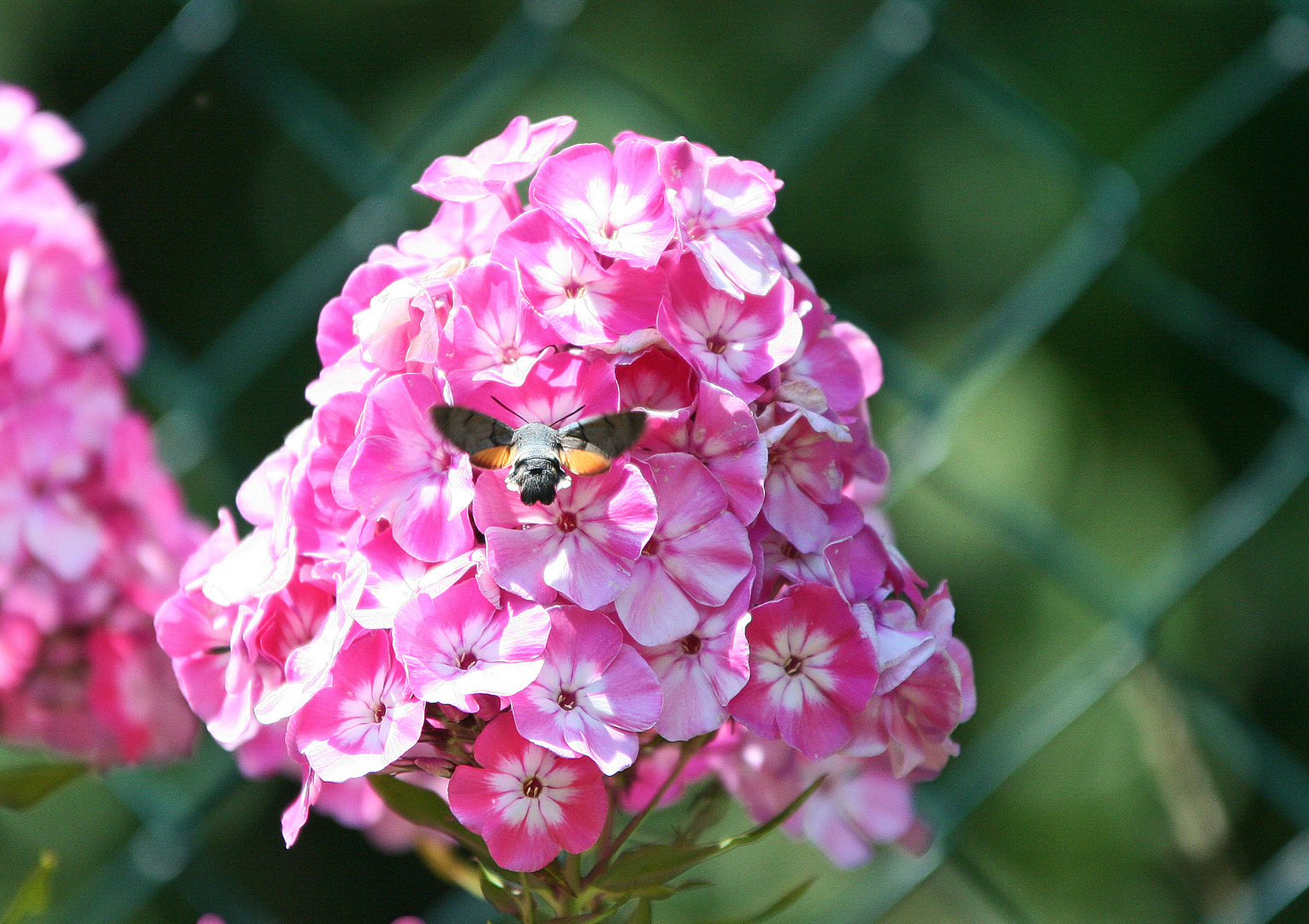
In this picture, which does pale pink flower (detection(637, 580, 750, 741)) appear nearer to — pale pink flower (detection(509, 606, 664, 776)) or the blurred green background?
pale pink flower (detection(509, 606, 664, 776))

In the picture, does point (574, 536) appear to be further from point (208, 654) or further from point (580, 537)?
point (208, 654)

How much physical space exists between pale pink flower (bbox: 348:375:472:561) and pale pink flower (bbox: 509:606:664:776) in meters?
0.04

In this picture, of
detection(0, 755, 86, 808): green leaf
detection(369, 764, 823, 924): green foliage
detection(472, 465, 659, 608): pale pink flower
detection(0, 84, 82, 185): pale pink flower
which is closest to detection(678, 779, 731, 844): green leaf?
detection(369, 764, 823, 924): green foliage

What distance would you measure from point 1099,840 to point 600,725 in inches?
38.7

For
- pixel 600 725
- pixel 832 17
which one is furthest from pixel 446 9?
pixel 600 725

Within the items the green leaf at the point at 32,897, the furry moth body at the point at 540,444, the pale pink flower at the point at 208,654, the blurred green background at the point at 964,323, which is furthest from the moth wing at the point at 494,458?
the blurred green background at the point at 964,323

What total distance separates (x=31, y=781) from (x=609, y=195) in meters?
0.29

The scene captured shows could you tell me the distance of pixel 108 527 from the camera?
0.50 meters

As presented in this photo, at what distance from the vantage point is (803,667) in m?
0.34

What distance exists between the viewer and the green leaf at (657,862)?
36cm

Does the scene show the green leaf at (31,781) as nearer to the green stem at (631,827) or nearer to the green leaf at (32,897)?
the green leaf at (32,897)

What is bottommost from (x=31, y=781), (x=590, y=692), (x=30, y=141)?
(x=31, y=781)

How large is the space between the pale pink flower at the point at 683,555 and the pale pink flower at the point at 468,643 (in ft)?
0.09

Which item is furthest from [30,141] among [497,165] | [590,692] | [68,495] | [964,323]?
[964,323]
